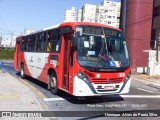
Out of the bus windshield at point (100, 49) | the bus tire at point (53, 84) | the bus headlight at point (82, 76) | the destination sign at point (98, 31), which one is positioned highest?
the destination sign at point (98, 31)

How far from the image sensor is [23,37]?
21281mm

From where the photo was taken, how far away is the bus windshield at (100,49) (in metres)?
11.6

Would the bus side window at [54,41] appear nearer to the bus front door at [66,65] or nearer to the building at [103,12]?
the bus front door at [66,65]

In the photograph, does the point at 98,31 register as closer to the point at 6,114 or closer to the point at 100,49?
the point at 100,49

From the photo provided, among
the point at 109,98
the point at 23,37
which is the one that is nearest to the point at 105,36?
the point at 109,98

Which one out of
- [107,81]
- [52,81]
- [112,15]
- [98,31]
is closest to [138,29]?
[52,81]

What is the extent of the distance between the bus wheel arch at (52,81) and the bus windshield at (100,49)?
8.39ft

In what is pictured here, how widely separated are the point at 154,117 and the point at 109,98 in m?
3.71

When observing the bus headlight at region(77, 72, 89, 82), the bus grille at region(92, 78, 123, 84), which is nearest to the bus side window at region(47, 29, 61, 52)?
the bus headlight at region(77, 72, 89, 82)

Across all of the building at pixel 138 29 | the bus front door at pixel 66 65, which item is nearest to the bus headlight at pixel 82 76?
the bus front door at pixel 66 65

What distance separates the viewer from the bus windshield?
455 inches

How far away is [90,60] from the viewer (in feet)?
37.9

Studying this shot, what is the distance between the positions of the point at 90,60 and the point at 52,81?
3068 mm

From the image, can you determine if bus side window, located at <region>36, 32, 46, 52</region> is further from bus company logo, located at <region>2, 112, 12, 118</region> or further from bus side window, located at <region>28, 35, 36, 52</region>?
bus company logo, located at <region>2, 112, 12, 118</region>
